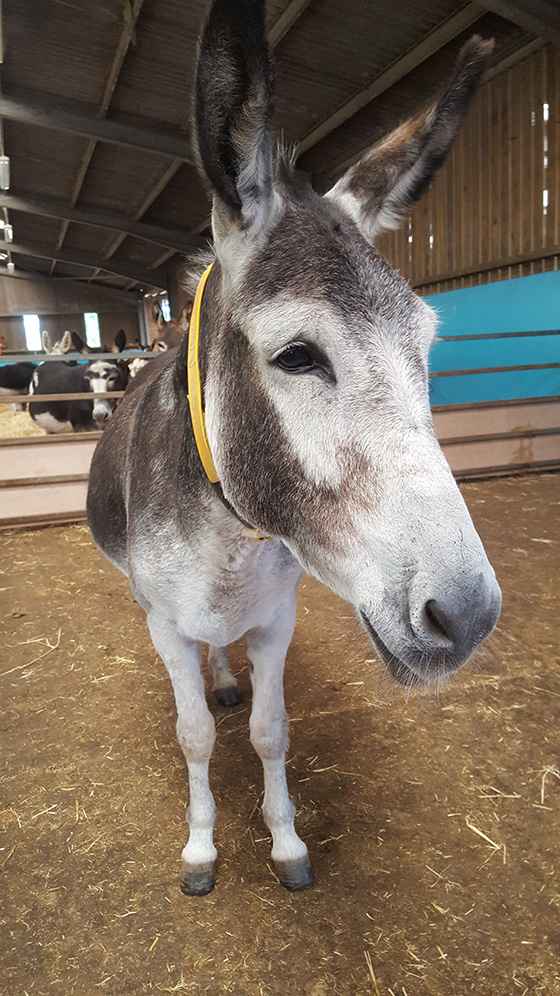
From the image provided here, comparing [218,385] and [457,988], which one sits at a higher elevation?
[218,385]

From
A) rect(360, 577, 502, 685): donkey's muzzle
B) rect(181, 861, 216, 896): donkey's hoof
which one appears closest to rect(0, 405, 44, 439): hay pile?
rect(181, 861, 216, 896): donkey's hoof

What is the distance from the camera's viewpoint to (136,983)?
1.58 metres

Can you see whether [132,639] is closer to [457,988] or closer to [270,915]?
[270,915]

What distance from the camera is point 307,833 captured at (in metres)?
2.09

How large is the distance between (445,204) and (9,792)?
35.5ft

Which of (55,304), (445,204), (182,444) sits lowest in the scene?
(182,444)

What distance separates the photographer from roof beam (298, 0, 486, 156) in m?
7.02

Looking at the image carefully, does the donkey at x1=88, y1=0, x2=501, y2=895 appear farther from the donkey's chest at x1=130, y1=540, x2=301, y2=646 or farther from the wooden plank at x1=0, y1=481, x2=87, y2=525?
the wooden plank at x1=0, y1=481, x2=87, y2=525

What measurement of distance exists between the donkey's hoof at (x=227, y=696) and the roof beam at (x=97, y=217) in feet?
51.1

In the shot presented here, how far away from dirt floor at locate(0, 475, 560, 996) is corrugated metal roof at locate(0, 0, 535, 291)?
395 cm

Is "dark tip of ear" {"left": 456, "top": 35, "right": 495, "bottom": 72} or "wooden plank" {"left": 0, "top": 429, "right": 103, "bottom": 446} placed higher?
"dark tip of ear" {"left": 456, "top": 35, "right": 495, "bottom": 72}

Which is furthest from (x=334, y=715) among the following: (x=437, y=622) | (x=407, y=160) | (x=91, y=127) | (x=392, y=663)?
(x=91, y=127)

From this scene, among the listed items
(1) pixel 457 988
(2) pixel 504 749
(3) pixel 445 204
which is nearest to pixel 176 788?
(1) pixel 457 988

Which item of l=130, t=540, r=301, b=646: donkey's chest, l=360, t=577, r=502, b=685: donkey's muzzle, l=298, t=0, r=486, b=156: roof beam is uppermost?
l=298, t=0, r=486, b=156: roof beam
